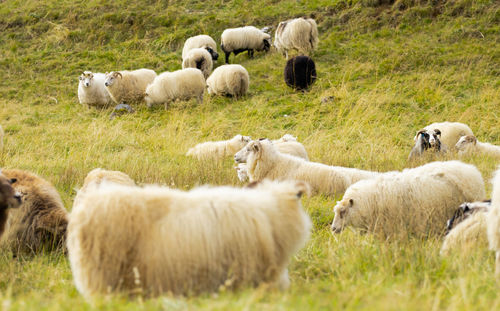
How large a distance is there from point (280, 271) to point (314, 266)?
964 millimetres

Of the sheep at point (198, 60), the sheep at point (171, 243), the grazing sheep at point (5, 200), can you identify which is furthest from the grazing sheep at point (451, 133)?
the sheep at point (198, 60)

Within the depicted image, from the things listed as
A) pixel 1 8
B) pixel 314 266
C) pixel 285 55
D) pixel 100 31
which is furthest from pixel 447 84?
pixel 1 8

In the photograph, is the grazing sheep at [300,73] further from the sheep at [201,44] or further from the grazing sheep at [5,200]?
the grazing sheep at [5,200]

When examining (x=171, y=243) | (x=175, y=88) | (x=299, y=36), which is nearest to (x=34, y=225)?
(x=171, y=243)

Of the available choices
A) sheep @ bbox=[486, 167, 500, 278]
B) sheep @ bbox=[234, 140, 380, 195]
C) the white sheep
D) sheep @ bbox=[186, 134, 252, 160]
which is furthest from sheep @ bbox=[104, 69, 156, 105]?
sheep @ bbox=[486, 167, 500, 278]

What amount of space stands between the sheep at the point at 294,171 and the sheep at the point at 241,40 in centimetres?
1195

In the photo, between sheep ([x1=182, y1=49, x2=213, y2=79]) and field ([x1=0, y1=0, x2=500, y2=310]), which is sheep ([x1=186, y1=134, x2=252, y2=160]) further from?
sheep ([x1=182, y1=49, x2=213, y2=79])

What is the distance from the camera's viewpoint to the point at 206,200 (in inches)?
128

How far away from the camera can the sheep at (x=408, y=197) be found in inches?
229

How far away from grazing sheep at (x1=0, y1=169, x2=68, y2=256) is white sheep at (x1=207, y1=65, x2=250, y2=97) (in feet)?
34.9

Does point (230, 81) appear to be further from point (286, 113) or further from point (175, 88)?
point (286, 113)

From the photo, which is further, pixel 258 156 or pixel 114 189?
pixel 258 156

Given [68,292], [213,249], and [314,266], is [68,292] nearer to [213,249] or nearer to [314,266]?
[213,249]

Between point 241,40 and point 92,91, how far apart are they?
6.23m
